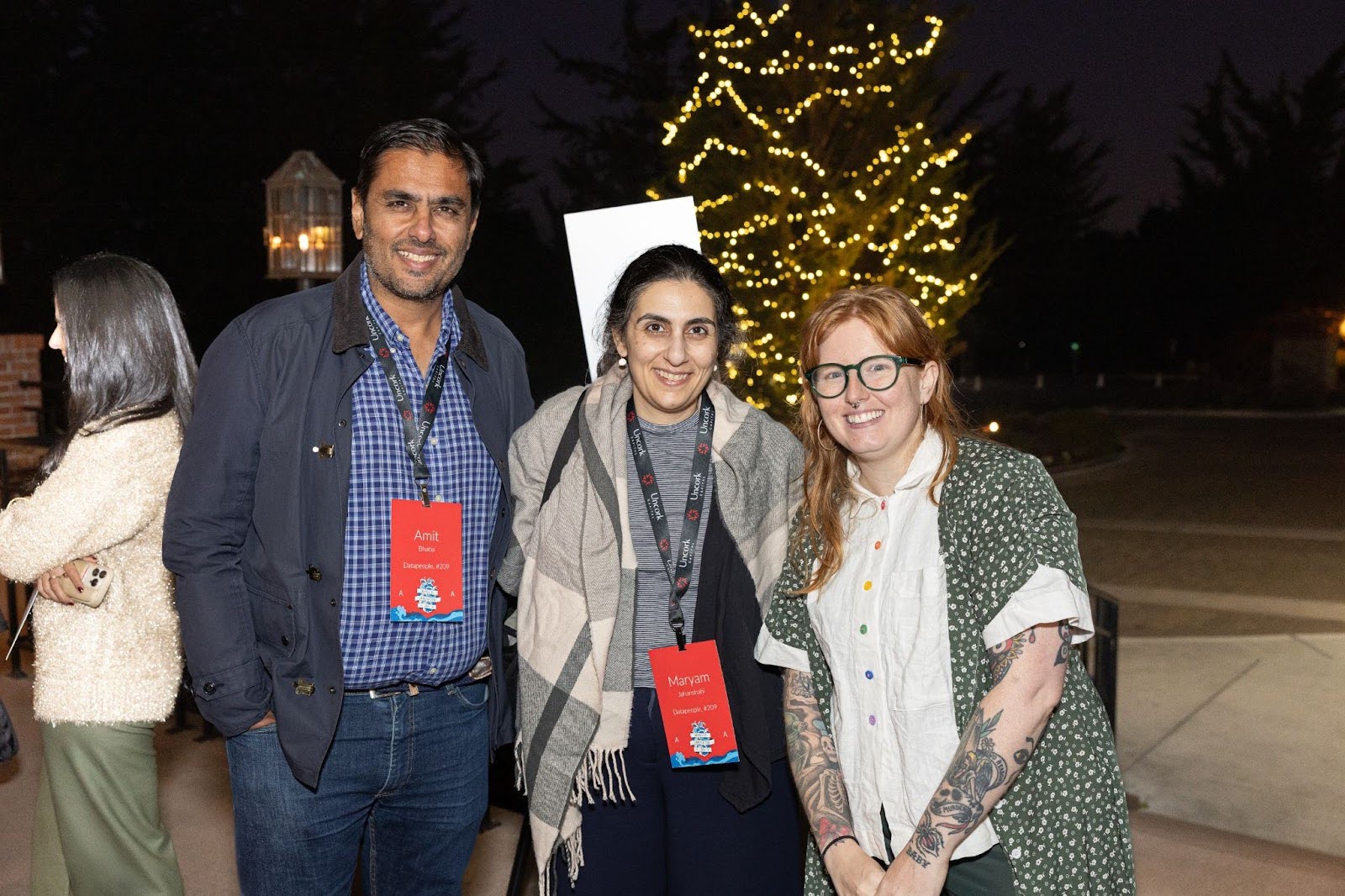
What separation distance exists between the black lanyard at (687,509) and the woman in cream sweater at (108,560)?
A: 3.87ft

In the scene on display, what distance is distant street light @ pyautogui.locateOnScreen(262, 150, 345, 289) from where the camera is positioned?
7.33 metres

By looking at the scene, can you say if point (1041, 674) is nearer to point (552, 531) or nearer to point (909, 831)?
point (909, 831)

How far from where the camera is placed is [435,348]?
2496mm

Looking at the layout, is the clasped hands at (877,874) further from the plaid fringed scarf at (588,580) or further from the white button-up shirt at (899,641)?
the plaid fringed scarf at (588,580)

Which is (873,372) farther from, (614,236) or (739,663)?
(614,236)

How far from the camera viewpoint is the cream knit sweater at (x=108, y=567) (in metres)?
2.60

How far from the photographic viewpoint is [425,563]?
2270 mm

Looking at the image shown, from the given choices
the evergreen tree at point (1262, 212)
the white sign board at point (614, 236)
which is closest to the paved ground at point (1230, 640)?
the white sign board at point (614, 236)

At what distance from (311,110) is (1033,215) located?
97.4ft

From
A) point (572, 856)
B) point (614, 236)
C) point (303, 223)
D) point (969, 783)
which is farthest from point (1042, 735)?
point (303, 223)

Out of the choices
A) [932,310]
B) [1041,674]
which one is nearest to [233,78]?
[932,310]

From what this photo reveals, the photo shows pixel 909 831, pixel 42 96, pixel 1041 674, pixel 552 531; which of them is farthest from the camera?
pixel 42 96

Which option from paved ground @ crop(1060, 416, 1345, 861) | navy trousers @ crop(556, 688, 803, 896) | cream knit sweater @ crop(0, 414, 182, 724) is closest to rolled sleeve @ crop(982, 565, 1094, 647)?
navy trousers @ crop(556, 688, 803, 896)

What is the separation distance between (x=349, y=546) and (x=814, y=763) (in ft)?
3.40
